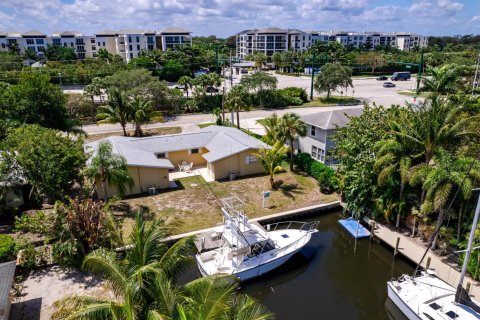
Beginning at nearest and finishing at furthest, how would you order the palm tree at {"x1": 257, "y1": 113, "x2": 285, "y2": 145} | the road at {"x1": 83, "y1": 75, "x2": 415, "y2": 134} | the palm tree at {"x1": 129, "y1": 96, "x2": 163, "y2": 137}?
the palm tree at {"x1": 257, "y1": 113, "x2": 285, "y2": 145}, the palm tree at {"x1": 129, "y1": 96, "x2": 163, "y2": 137}, the road at {"x1": 83, "y1": 75, "x2": 415, "y2": 134}

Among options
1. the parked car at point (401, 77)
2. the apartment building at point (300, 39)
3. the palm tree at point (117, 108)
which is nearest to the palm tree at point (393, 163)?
the palm tree at point (117, 108)

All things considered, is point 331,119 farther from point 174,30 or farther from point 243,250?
point 174,30

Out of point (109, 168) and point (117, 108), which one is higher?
point (117, 108)

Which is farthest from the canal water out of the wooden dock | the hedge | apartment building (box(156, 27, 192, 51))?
apartment building (box(156, 27, 192, 51))

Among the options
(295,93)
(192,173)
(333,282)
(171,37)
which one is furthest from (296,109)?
(171,37)

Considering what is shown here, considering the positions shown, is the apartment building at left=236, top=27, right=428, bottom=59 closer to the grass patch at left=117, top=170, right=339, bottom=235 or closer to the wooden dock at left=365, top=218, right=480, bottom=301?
the grass patch at left=117, top=170, right=339, bottom=235

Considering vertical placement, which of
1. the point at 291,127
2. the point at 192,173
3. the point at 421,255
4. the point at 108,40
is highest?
the point at 108,40

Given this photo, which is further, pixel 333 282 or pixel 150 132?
pixel 150 132

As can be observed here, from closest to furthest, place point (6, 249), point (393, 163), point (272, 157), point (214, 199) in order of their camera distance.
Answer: point (6, 249)
point (393, 163)
point (214, 199)
point (272, 157)
